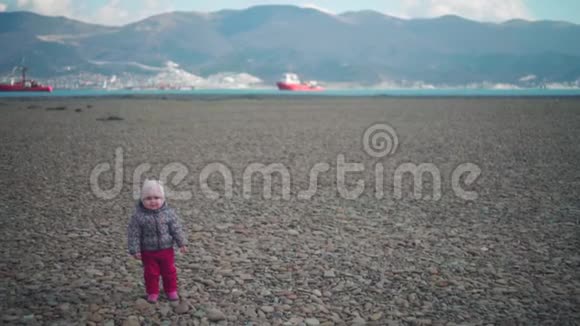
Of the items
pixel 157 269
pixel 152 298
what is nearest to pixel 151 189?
pixel 157 269

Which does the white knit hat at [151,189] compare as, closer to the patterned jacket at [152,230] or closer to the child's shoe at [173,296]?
the patterned jacket at [152,230]

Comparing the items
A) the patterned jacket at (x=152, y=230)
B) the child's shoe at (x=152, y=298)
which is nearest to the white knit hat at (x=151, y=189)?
the patterned jacket at (x=152, y=230)

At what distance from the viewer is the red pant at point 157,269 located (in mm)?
3875

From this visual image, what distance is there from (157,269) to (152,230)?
0.37 m

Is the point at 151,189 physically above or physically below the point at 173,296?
above

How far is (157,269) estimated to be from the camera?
3.93 m

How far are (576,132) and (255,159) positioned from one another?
43.0ft

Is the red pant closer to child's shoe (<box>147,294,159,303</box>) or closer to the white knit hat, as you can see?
child's shoe (<box>147,294,159,303</box>)

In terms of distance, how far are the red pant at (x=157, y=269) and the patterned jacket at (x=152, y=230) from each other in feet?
0.21

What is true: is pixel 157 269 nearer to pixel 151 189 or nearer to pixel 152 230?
pixel 152 230

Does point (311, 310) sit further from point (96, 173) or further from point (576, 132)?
point (576, 132)

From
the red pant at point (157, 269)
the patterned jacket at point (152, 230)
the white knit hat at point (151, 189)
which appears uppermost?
Result: the white knit hat at point (151, 189)

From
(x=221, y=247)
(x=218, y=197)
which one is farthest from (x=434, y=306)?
(x=218, y=197)

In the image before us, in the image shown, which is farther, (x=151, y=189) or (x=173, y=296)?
(x=173, y=296)
